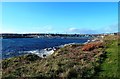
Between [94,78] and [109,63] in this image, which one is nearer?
[94,78]

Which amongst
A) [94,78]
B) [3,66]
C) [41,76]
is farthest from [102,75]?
[3,66]

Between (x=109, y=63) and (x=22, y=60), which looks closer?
Answer: (x=109, y=63)

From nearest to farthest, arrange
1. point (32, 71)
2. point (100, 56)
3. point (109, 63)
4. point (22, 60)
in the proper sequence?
point (32, 71), point (109, 63), point (100, 56), point (22, 60)

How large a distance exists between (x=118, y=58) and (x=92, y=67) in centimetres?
611

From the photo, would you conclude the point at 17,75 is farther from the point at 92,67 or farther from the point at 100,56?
the point at 100,56

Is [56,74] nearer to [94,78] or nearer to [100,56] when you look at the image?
[94,78]

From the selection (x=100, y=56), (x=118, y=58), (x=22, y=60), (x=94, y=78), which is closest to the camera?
(x=94, y=78)

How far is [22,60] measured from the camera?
3622 centimetres

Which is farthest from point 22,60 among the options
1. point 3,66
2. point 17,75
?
point 17,75

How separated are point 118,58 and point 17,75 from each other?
39.8 ft

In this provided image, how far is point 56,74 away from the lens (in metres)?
24.7

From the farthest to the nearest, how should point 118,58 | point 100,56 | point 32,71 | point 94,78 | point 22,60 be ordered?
point 22,60 → point 100,56 → point 118,58 → point 32,71 → point 94,78

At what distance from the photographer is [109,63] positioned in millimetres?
28812

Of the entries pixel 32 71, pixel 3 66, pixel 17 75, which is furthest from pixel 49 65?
pixel 3 66
